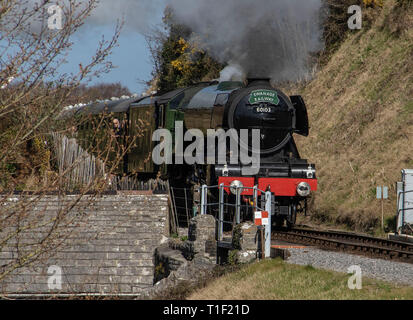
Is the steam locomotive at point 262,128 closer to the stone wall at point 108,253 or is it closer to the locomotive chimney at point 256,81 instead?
the locomotive chimney at point 256,81

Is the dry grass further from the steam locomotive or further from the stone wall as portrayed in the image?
the stone wall

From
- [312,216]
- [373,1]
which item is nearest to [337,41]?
[373,1]

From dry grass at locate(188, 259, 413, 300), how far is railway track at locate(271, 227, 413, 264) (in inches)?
98.2

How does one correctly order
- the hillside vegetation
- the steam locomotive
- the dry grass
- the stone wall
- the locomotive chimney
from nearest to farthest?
the dry grass → the steam locomotive → the locomotive chimney → the stone wall → the hillside vegetation

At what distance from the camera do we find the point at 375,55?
27.6 metres

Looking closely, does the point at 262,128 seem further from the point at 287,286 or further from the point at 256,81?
the point at 287,286

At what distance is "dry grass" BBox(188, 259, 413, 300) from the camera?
8789mm

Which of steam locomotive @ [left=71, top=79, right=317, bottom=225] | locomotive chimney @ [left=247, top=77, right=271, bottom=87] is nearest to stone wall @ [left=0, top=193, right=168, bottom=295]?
steam locomotive @ [left=71, top=79, right=317, bottom=225]

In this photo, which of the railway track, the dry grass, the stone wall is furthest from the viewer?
the stone wall

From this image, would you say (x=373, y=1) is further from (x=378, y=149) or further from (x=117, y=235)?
(x=117, y=235)

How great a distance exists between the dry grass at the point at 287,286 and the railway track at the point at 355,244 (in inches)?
98.2

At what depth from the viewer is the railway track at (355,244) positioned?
490 inches

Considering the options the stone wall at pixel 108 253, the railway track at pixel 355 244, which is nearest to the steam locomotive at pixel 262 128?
the railway track at pixel 355 244

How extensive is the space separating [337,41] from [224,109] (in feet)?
54.0
